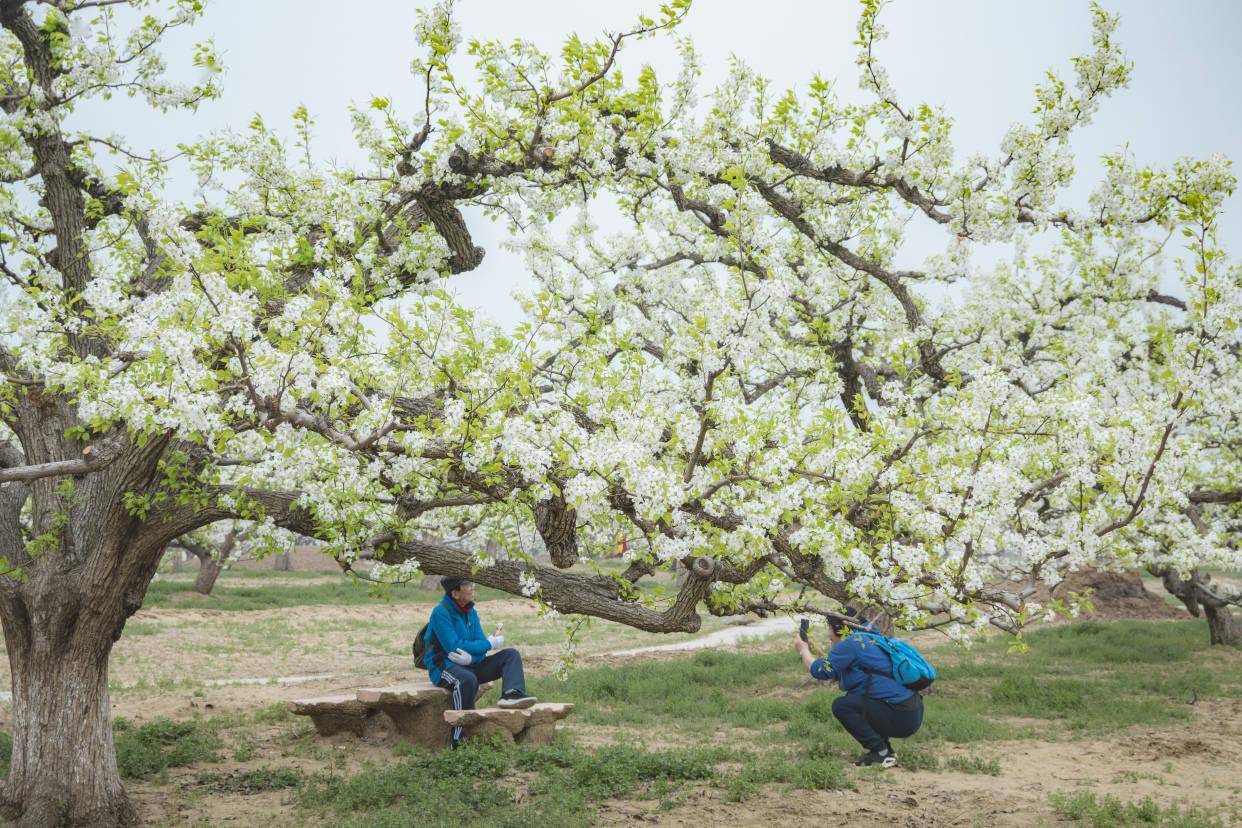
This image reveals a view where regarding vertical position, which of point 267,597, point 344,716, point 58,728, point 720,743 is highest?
point 267,597

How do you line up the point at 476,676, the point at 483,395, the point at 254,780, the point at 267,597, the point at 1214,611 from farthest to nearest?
the point at 267,597
the point at 1214,611
the point at 476,676
the point at 254,780
the point at 483,395

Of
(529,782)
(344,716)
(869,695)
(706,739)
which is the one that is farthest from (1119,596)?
(344,716)

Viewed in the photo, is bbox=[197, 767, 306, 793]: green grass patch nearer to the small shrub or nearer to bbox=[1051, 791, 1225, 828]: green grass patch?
the small shrub

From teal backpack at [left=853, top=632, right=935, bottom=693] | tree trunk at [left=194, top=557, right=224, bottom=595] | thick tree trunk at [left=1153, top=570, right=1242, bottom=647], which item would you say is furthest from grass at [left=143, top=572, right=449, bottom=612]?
thick tree trunk at [left=1153, top=570, right=1242, bottom=647]

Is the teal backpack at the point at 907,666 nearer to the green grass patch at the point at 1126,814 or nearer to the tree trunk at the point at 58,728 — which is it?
the green grass patch at the point at 1126,814

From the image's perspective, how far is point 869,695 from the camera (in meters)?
9.05

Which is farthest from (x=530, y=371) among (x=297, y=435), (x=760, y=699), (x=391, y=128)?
(x=760, y=699)

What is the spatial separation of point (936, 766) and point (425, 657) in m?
5.81

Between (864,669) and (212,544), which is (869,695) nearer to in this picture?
(864,669)

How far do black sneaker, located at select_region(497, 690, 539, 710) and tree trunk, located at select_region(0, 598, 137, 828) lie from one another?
12.1 feet

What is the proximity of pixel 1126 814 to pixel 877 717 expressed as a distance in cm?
231

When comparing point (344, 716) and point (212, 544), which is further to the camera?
point (212, 544)

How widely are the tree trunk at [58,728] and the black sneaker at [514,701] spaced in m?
3.70

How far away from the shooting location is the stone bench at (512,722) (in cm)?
980
